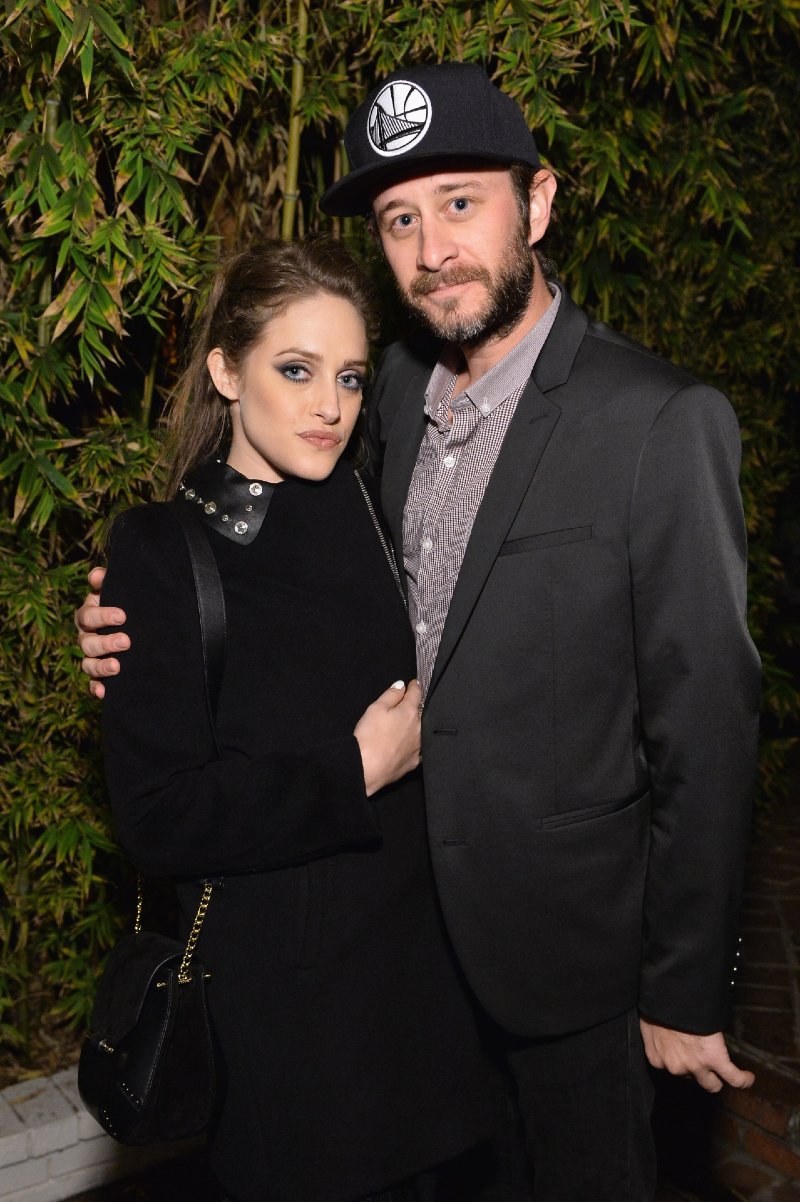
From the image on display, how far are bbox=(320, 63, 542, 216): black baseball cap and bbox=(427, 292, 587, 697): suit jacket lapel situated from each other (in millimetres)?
381

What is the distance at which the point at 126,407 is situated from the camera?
3.09 metres

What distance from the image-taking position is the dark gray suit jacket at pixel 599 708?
1809 millimetres

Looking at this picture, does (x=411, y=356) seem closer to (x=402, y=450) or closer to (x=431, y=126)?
(x=402, y=450)

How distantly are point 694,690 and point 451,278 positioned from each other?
2.69 feet

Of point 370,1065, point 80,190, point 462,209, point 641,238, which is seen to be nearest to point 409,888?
point 370,1065

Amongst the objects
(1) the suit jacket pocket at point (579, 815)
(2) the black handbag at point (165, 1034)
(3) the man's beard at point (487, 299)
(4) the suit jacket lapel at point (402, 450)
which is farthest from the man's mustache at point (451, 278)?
(1) the suit jacket pocket at point (579, 815)

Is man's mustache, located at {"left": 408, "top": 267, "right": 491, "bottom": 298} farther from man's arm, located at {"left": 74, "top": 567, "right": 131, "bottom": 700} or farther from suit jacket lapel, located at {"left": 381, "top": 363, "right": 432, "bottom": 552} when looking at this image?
man's arm, located at {"left": 74, "top": 567, "right": 131, "bottom": 700}

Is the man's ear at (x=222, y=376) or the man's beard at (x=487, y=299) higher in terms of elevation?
the man's beard at (x=487, y=299)

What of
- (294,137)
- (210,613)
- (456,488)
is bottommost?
(210,613)

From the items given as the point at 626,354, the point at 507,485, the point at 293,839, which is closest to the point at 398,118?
the point at 626,354

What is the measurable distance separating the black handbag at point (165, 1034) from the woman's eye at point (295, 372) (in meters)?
0.30

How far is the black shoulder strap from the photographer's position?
1875 mm

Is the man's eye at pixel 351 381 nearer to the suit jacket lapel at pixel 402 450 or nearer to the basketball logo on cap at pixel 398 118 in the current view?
the suit jacket lapel at pixel 402 450

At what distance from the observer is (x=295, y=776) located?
1857 mm
